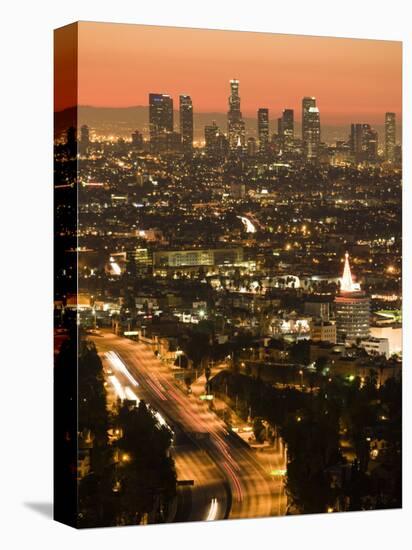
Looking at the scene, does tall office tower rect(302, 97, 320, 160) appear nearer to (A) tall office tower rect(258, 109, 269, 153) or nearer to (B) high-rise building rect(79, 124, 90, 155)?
(A) tall office tower rect(258, 109, 269, 153)

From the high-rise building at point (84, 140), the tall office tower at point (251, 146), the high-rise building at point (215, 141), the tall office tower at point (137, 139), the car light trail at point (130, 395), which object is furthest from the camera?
the tall office tower at point (251, 146)

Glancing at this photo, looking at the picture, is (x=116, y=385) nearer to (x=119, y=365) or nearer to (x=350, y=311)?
(x=119, y=365)

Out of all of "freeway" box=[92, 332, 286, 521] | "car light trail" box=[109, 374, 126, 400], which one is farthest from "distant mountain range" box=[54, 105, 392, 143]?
"car light trail" box=[109, 374, 126, 400]

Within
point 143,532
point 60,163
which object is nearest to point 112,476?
point 143,532

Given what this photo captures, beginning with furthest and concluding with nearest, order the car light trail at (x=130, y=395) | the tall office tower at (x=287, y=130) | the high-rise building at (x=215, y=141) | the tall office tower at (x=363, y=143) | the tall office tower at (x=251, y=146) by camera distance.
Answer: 1. the tall office tower at (x=363, y=143)
2. the tall office tower at (x=287, y=130)
3. the tall office tower at (x=251, y=146)
4. the high-rise building at (x=215, y=141)
5. the car light trail at (x=130, y=395)

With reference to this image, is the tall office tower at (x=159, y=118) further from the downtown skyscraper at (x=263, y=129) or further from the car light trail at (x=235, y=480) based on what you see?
the car light trail at (x=235, y=480)

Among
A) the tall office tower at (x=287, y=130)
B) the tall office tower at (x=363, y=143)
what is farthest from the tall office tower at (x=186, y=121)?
the tall office tower at (x=363, y=143)

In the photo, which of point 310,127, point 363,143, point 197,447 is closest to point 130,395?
point 197,447
